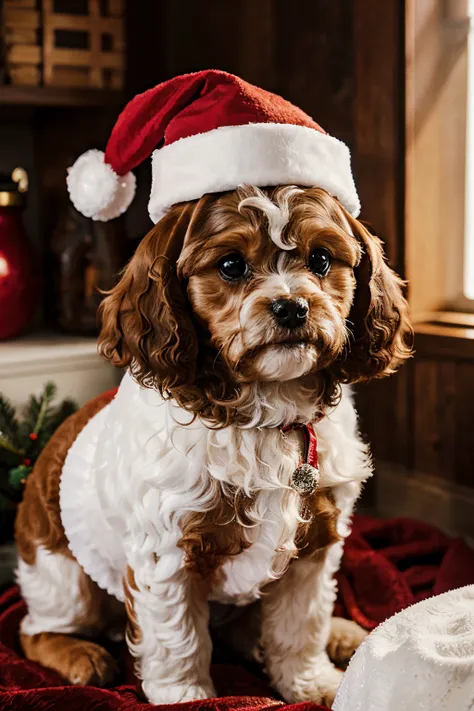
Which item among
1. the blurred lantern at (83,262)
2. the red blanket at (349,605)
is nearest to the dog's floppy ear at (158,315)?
the red blanket at (349,605)

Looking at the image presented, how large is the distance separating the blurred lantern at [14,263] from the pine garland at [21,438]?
1.09 ft

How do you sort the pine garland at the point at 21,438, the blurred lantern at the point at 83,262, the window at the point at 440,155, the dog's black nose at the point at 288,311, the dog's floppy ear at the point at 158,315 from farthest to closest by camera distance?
the blurred lantern at the point at 83,262
the window at the point at 440,155
the pine garland at the point at 21,438
the dog's floppy ear at the point at 158,315
the dog's black nose at the point at 288,311

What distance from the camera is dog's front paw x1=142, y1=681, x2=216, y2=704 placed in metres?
1.49

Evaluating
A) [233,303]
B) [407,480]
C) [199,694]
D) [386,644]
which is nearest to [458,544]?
[407,480]

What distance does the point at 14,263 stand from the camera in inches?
92.4

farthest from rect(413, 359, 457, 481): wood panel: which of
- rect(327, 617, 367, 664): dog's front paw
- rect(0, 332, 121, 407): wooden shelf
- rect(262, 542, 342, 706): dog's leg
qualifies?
rect(0, 332, 121, 407): wooden shelf

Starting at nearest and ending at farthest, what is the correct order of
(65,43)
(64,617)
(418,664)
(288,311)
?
(418,664), (288,311), (64,617), (65,43)

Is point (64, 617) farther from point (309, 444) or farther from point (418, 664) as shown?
Answer: point (418, 664)

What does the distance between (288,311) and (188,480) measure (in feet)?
1.15

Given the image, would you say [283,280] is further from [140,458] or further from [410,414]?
[410,414]

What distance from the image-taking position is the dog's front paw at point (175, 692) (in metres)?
1.49

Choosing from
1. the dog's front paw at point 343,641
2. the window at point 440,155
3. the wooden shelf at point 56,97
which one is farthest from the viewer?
the wooden shelf at point 56,97

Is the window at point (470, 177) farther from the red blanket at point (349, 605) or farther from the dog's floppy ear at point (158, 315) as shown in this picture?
the dog's floppy ear at point (158, 315)

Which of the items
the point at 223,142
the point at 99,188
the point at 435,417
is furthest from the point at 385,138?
the point at 223,142
